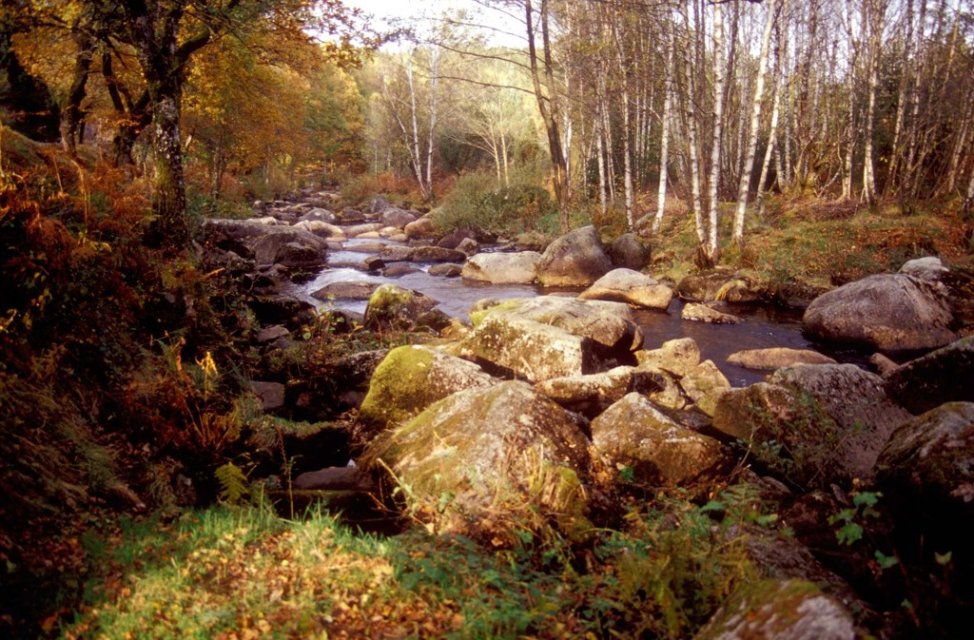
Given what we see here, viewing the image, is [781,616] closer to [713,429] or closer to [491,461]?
[491,461]

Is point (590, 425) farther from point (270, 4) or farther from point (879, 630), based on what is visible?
point (270, 4)

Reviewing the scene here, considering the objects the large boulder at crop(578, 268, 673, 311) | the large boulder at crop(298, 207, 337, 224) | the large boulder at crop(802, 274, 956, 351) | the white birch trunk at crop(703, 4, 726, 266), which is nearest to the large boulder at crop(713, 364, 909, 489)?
the large boulder at crop(802, 274, 956, 351)

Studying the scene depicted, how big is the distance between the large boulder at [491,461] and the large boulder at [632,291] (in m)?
8.68

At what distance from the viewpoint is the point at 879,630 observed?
2.43 m

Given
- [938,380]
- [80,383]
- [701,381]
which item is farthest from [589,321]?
[80,383]

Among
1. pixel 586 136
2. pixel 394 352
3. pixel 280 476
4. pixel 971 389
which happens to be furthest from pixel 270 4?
pixel 586 136

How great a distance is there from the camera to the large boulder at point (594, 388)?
24.2ft

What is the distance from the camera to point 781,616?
7.51ft

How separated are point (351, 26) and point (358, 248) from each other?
1150cm

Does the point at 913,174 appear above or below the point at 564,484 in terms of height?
above

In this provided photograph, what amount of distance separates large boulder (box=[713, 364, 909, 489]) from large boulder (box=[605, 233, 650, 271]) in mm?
11115

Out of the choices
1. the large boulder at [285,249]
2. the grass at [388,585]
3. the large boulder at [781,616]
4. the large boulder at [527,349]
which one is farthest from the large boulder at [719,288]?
the large boulder at [781,616]

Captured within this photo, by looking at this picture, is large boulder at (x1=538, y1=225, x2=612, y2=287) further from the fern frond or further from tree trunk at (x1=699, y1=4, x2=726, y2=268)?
the fern frond

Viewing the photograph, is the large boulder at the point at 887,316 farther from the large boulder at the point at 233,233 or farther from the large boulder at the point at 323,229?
the large boulder at the point at 323,229
